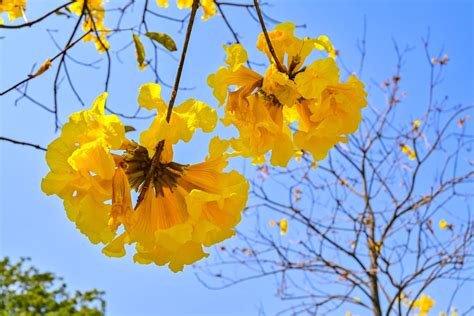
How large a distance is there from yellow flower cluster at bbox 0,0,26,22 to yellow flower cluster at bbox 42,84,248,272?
54.8 inches

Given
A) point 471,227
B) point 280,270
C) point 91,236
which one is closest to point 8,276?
point 280,270

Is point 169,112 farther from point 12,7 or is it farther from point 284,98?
point 12,7

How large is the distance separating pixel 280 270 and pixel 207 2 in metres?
2.54

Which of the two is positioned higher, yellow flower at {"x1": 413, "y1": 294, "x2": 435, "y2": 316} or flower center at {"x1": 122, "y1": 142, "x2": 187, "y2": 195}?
yellow flower at {"x1": 413, "y1": 294, "x2": 435, "y2": 316}

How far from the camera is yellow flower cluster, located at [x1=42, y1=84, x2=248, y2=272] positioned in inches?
29.3

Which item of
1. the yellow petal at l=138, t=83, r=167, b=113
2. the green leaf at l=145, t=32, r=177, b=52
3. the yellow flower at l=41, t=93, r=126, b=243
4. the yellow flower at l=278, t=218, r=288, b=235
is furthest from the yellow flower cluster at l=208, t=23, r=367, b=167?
the yellow flower at l=278, t=218, r=288, b=235

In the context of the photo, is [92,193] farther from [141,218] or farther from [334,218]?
[334,218]

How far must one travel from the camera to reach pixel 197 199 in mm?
759

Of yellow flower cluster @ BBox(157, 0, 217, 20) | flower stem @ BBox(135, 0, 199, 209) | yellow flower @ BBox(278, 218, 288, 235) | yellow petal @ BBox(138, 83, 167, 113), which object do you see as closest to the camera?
flower stem @ BBox(135, 0, 199, 209)

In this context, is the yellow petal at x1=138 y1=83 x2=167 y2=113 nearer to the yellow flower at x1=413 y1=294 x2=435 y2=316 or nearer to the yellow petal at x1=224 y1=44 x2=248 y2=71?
the yellow petal at x1=224 y1=44 x2=248 y2=71

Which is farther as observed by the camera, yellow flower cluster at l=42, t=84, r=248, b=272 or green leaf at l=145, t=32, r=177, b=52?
green leaf at l=145, t=32, r=177, b=52

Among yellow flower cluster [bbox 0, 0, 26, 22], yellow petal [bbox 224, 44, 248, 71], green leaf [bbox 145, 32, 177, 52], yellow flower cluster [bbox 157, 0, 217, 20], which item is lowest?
yellow petal [bbox 224, 44, 248, 71]

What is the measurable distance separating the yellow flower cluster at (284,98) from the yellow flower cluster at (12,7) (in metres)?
1.39

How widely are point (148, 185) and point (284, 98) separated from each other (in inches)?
11.4
